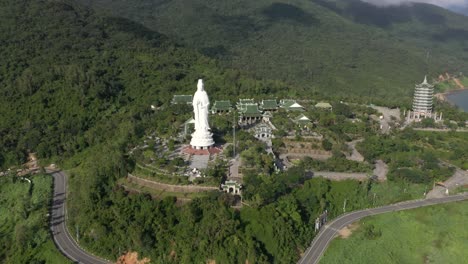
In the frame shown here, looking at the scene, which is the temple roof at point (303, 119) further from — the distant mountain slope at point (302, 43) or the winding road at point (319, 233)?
the distant mountain slope at point (302, 43)

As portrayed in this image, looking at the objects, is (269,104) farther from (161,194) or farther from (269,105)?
(161,194)

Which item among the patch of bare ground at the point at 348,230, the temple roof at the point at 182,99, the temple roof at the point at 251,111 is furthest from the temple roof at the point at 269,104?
the patch of bare ground at the point at 348,230

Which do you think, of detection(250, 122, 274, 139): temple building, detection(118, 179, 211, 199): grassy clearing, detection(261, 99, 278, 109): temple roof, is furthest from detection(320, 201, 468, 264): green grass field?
detection(261, 99, 278, 109): temple roof

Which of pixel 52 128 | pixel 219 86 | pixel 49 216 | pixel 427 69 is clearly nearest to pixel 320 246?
pixel 49 216

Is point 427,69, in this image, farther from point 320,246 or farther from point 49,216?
point 49,216

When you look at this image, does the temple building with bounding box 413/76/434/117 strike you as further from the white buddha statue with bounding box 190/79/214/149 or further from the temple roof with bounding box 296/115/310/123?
the white buddha statue with bounding box 190/79/214/149

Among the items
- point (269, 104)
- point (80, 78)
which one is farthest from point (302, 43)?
point (80, 78)
